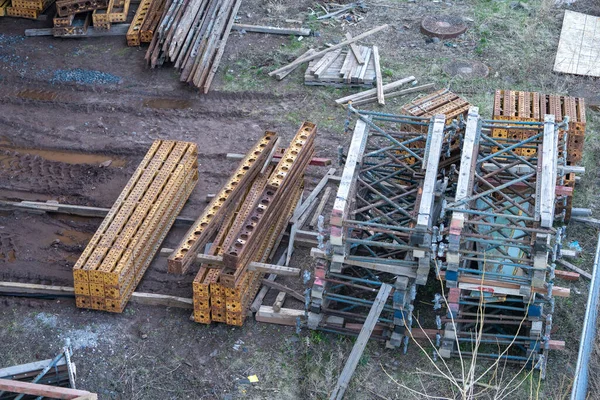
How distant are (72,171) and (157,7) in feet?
18.1

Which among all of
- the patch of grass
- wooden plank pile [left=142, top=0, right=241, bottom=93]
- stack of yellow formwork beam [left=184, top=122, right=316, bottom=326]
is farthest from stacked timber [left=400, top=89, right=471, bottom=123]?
wooden plank pile [left=142, top=0, right=241, bottom=93]

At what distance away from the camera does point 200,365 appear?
461 inches

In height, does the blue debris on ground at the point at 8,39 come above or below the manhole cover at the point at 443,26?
above

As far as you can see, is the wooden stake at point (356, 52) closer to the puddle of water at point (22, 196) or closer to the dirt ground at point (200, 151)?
the dirt ground at point (200, 151)

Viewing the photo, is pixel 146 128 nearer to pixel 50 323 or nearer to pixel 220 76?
pixel 220 76

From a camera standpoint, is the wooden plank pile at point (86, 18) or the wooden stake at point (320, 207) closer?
the wooden stake at point (320, 207)

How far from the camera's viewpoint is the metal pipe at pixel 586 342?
1016 cm

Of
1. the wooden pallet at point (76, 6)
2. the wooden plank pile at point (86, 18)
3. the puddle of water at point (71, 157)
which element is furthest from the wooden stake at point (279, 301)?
the wooden pallet at point (76, 6)

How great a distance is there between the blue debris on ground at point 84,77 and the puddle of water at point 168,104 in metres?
1.09

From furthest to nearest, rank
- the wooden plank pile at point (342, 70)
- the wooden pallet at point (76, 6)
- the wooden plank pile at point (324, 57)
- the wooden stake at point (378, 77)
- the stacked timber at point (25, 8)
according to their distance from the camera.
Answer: the stacked timber at point (25, 8) → the wooden pallet at point (76, 6) → the wooden plank pile at point (324, 57) → the wooden plank pile at point (342, 70) → the wooden stake at point (378, 77)

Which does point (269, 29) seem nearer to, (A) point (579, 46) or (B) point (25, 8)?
(B) point (25, 8)

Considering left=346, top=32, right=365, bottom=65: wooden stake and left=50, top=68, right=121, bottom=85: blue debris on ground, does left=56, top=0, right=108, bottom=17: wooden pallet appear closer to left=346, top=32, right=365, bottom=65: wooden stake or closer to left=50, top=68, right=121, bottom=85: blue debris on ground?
left=50, top=68, right=121, bottom=85: blue debris on ground

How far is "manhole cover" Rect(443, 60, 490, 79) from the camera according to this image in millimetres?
18141

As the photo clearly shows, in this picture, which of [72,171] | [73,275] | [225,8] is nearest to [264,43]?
[225,8]
